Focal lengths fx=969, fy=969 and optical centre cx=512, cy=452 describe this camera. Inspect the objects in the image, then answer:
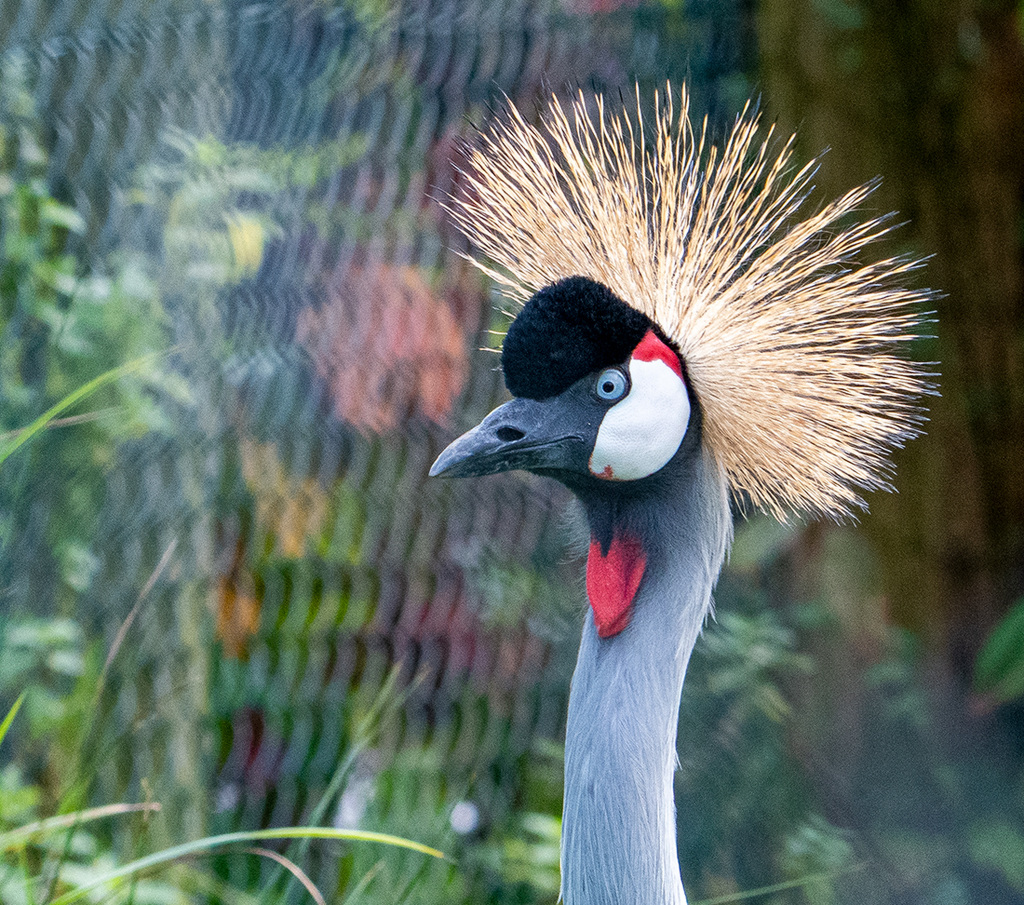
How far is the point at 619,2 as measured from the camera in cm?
147

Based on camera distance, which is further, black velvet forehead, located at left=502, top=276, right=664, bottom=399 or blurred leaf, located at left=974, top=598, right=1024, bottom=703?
blurred leaf, located at left=974, top=598, right=1024, bottom=703

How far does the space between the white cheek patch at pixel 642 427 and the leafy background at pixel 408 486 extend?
0.59 meters

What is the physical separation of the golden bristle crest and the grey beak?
0.15m

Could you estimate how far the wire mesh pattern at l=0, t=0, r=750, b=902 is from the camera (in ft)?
4.80

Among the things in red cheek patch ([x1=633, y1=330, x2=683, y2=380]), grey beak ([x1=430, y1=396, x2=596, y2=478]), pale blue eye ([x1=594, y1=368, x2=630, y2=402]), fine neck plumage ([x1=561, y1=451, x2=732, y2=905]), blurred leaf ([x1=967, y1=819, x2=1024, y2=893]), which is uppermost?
red cheek patch ([x1=633, y1=330, x2=683, y2=380])

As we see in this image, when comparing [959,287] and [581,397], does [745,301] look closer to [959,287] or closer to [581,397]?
[581,397]

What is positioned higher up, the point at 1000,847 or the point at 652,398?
the point at 652,398

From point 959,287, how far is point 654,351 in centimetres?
94

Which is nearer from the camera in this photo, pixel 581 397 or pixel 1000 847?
pixel 581 397

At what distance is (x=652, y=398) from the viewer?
872 mm

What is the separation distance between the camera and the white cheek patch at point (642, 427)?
0.86m

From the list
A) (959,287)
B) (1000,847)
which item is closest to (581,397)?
(959,287)

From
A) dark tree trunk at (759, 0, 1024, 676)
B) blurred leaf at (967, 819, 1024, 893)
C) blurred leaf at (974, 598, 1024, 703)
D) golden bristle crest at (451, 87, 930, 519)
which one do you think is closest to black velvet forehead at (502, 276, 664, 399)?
golden bristle crest at (451, 87, 930, 519)

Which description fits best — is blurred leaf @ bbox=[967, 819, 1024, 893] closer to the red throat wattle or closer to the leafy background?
the leafy background
